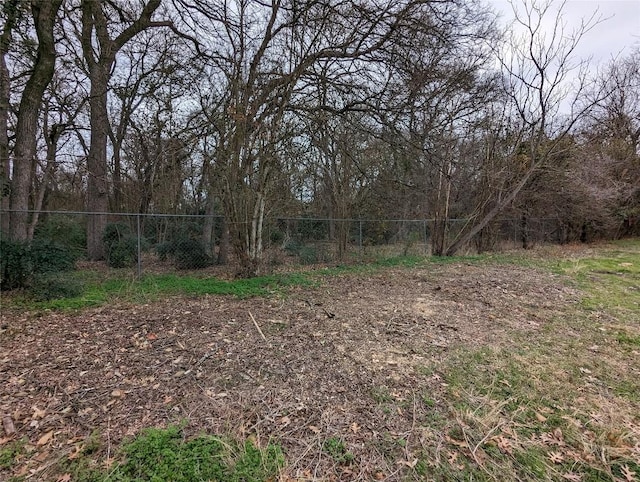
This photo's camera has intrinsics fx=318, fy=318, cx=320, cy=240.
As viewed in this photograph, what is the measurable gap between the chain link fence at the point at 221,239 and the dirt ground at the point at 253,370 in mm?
2880

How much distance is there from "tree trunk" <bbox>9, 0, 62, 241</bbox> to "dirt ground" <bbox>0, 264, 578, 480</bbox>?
2.31m

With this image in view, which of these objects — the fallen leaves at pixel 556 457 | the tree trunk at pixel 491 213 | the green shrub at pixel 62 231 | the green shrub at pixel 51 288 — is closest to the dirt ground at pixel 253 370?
the green shrub at pixel 51 288

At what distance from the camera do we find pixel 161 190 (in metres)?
10.1

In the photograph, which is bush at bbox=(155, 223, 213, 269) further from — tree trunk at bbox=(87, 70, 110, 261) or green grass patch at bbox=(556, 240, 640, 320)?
green grass patch at bbox=(556, 240, 640, 320)

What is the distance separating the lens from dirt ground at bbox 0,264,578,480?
2047mm

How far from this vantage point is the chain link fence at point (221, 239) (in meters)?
7.74

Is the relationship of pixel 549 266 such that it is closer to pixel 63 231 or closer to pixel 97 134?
pixel 63 231

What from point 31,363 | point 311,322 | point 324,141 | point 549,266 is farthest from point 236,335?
point 549,266

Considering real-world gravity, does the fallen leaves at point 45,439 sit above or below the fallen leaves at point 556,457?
above

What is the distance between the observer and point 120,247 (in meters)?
7.90

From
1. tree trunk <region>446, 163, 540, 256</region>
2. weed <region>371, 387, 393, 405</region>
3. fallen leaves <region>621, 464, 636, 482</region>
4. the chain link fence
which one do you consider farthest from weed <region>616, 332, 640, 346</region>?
tree trunk <region>446, 163, 540, 256</region>

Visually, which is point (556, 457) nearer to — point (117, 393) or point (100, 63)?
point (117, 393)

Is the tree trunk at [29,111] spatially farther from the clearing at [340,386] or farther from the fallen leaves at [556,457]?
the fallen leaves at [556,457]

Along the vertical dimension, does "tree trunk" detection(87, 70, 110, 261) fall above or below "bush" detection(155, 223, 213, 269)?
above
